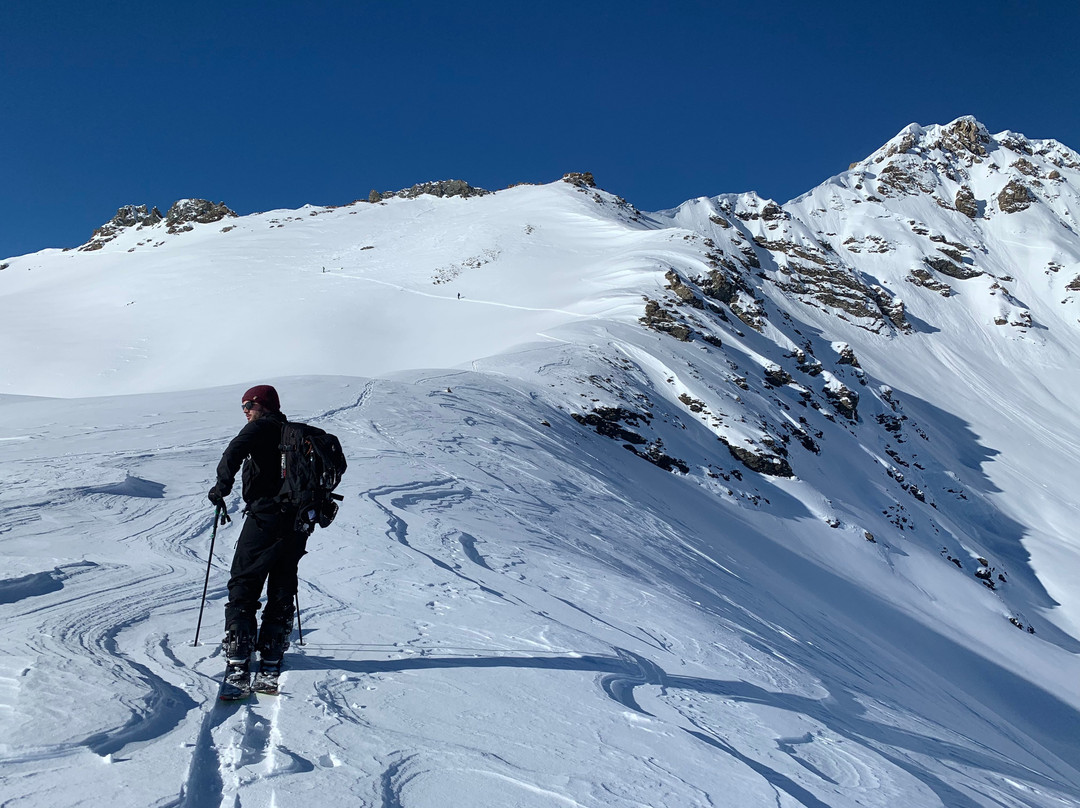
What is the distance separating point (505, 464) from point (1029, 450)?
4107 centimetres

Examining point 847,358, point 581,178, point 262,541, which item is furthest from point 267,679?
point 581,178

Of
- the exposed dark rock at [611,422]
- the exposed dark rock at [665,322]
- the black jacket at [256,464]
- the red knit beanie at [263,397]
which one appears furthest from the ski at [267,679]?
the exposed dark rock at [665,322]

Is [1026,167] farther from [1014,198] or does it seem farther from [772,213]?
[772,213]

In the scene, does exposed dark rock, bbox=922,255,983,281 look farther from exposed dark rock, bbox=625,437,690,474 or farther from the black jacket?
the black jacket

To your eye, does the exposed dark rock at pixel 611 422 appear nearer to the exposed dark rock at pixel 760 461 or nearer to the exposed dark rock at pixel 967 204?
the exposed dark rock at pixel 760 461

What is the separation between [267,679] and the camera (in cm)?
383

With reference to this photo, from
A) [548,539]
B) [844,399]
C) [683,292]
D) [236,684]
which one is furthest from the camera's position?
[683,292]

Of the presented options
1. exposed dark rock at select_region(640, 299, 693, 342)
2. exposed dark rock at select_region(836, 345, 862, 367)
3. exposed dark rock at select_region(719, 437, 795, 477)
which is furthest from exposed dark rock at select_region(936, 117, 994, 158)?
exposed dark rock at select_region(719, 437, 795, 477)

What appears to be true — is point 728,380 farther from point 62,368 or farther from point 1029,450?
point 62,368

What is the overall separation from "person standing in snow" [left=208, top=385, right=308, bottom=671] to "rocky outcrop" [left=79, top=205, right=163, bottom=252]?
72936mm

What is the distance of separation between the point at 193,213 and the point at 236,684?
239 ft

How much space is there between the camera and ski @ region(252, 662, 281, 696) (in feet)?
12.2

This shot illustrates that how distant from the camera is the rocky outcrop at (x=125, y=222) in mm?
65944

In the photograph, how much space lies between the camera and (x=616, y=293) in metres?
36.4
